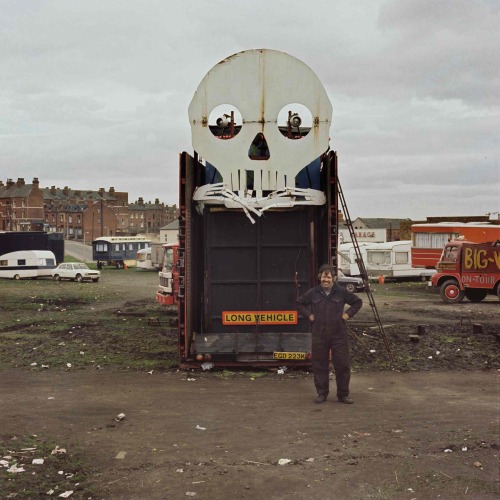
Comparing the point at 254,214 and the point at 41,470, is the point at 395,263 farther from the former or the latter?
the point at 41,470

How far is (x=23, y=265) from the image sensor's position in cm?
4200

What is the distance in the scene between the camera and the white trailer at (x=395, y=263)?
38.2 m

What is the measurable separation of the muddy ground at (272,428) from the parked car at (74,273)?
28.4m

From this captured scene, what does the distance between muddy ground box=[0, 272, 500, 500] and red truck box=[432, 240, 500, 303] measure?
13.2 meters

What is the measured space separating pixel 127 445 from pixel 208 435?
101cm

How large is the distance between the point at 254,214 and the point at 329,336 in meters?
3.61

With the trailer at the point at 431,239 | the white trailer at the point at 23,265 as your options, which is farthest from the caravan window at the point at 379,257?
the white trailer at the point at 23,265

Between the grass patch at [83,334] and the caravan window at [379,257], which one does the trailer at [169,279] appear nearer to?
the grass patch at [83,334]

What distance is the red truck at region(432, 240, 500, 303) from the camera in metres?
25.8

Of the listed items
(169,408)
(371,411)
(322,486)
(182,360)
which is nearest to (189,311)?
(182,360)

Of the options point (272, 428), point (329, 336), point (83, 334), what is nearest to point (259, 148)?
point (329, 336)

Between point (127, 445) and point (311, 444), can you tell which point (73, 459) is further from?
point (311, 444)

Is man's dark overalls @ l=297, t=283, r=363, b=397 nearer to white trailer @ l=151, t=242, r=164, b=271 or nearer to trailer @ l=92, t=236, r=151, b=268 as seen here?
white trailer @ l=151, t=242, r=164, b=271

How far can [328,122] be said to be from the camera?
11.4m
